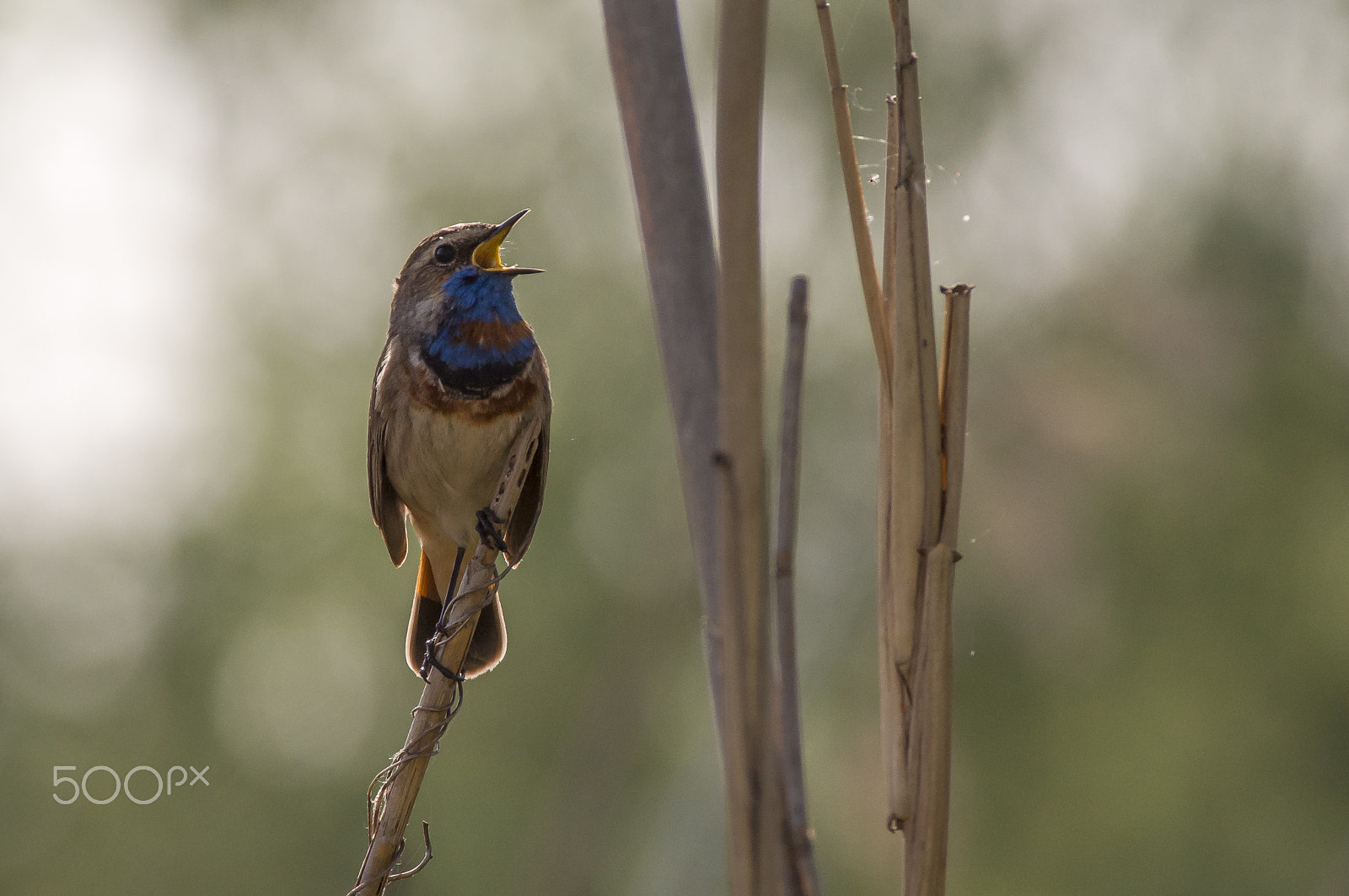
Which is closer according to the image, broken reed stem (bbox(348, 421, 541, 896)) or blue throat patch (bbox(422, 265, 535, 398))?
broken reed stem (bbox(348, 421, 541, 896))

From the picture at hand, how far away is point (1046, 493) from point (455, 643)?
4.76 m

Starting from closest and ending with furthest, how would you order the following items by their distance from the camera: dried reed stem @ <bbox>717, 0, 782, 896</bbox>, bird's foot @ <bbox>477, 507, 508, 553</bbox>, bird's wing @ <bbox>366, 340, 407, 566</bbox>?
dried reed stem @ <bbox>717, 0, 782, 896</bbox> < bird's foot @ <bbox>477, 507, 508, 553</bbox> < bird's wing @ <bbox>366, 340, 407, 566</bbox>

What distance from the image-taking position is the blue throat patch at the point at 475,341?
3.46 meters

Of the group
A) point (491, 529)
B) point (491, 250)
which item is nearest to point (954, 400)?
point (491, 529)

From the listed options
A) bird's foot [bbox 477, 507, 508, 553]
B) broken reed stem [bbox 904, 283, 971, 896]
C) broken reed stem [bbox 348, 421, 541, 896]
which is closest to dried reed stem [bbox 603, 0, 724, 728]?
broken reed stem [bbox 904, 283, 971, 896]

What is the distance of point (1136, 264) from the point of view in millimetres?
6496

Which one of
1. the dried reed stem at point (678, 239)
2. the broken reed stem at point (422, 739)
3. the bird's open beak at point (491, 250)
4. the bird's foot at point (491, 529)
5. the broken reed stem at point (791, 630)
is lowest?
the broken reed stem at point (422, 739)

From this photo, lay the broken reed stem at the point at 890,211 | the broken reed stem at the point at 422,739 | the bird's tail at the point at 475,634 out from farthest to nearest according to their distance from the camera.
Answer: the bird's tail at the point at 475,634, the broken reed stem at the point at 422,739, the broken reed stem at the point at 890,211

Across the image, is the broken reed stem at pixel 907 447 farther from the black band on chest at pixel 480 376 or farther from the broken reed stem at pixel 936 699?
the black band on chest at pixel 480 376

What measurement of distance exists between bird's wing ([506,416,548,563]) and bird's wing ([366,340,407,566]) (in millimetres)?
496

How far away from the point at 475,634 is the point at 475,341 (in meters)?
0.89

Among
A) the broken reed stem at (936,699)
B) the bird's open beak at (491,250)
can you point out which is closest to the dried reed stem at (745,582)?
the broken reed stem at (936,699)

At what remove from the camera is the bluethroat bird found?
135 inches

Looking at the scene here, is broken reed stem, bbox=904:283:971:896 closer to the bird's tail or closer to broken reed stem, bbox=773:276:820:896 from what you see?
broken reed stem, bbox=773:276:820:896
